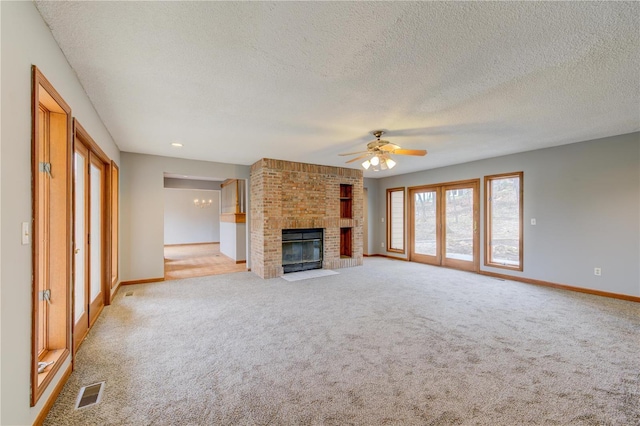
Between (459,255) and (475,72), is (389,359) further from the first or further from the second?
(459,255)

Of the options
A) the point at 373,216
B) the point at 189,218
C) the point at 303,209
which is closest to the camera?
the point at 303,209

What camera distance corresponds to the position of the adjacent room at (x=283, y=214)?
1586mm

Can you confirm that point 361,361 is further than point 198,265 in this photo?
No

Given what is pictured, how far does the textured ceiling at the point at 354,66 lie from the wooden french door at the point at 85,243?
64 centimetres

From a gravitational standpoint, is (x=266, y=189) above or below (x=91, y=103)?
below

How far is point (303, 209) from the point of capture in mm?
5875

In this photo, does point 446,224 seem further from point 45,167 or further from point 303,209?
point 45,167

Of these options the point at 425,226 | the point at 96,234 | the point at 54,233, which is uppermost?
the point at 54,233

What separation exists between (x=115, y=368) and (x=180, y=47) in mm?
2574

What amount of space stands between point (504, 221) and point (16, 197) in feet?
21.6

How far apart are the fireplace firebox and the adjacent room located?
13.1 inches

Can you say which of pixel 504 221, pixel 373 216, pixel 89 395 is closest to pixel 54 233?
pixel 89 395

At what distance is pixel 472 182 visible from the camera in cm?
589

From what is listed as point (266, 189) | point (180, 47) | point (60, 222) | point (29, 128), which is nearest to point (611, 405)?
point (180, 47)
